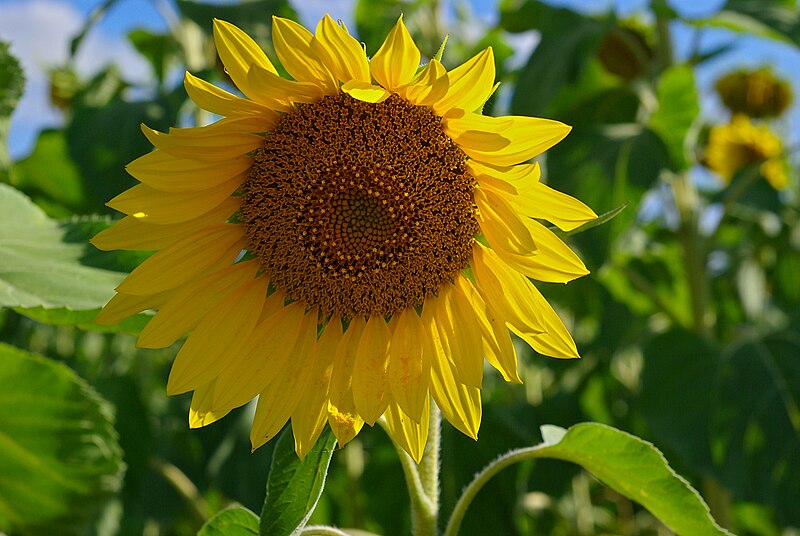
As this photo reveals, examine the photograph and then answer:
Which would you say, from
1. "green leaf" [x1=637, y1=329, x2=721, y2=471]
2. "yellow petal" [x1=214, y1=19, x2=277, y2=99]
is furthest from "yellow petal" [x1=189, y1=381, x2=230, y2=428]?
"green leaf" [x1=637, y1=329, x2=721, y2=471]

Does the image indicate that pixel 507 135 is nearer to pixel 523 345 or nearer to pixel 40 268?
pixel 40 268

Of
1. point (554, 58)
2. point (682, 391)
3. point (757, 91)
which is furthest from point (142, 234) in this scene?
point (757, 91)

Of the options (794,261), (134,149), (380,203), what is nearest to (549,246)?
(380,203)

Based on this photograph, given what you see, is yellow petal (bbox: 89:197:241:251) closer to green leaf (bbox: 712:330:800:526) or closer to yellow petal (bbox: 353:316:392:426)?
yellow petal (bbox: 353:316:392:426)

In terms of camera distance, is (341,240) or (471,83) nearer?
(471,83)

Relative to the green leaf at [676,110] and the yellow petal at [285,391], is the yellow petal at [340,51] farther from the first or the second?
the green leaf at [676,110]

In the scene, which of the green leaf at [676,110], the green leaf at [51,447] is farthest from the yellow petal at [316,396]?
the green leaf at [676,110]
